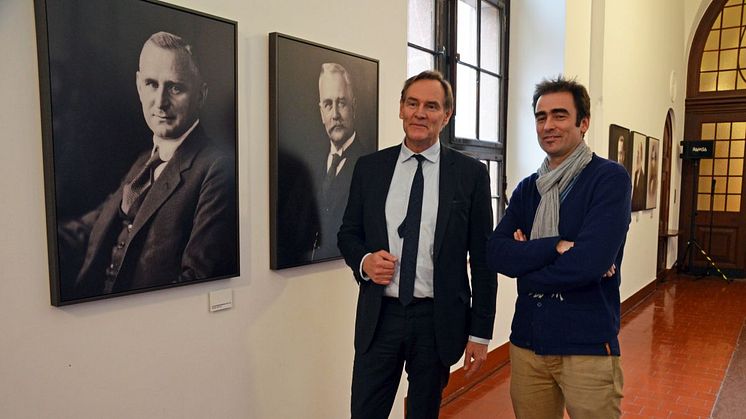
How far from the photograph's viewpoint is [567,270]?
1971 millimetres

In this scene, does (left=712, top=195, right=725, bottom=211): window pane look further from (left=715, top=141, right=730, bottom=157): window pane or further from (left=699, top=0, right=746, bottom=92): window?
(left=699, top=0, right=746, bottom=92): window

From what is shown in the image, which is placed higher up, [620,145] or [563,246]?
[620,145]

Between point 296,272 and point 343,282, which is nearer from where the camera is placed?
point 296,272

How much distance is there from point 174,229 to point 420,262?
2.98ft

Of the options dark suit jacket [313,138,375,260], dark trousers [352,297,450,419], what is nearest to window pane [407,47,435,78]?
dark suit jacket [313,138,375,260]

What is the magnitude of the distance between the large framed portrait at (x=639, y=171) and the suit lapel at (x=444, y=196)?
5491mm

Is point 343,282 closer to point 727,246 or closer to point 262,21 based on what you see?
point 262,21

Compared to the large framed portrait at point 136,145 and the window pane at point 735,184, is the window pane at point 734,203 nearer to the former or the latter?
the window pane at point 735,184

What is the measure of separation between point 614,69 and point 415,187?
4.93 meters

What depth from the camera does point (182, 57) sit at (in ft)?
6.57

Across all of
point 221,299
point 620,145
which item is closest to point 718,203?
point 620,145

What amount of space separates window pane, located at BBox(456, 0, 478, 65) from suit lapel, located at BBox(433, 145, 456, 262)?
7.71ft

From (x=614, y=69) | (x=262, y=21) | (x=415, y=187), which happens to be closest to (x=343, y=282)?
(x=415, y=187)

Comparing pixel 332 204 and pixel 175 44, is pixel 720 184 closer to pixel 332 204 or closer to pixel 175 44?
pixel 332 204
